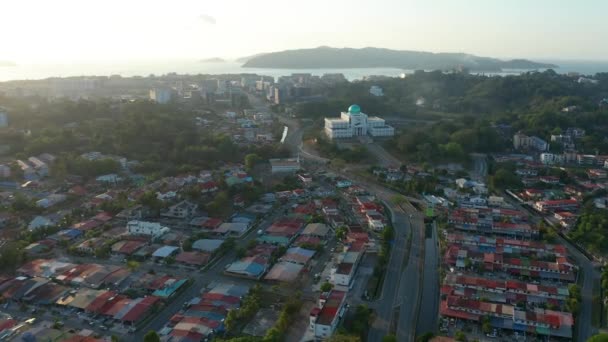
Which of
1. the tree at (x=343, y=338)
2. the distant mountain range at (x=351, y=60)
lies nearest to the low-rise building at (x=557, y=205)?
the tree at (x=343, y=338)

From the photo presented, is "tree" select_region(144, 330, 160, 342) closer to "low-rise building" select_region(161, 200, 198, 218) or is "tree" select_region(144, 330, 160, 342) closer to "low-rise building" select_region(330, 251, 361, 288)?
"low-rise building" select_region(330, 251, 361, 288)

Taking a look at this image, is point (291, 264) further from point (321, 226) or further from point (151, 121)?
point (151, 121)

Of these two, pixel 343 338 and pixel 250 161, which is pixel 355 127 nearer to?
pixel 250 161

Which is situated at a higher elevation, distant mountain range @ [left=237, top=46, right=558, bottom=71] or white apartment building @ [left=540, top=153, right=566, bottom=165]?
distant mountain range @ [left=237, top=46, right=558, bottom=71]

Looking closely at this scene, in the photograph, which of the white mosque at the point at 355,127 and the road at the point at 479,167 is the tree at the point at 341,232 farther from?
the white mosque at the point at 355,127

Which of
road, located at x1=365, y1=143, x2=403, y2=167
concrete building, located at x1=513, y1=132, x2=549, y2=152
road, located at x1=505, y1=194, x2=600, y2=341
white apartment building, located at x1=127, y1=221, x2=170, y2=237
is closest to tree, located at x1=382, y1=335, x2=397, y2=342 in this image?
road, located at x1=505, y1=194, x2=600, y2=341

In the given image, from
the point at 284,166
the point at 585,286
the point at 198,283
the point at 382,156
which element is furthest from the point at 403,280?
the point at 382,156
